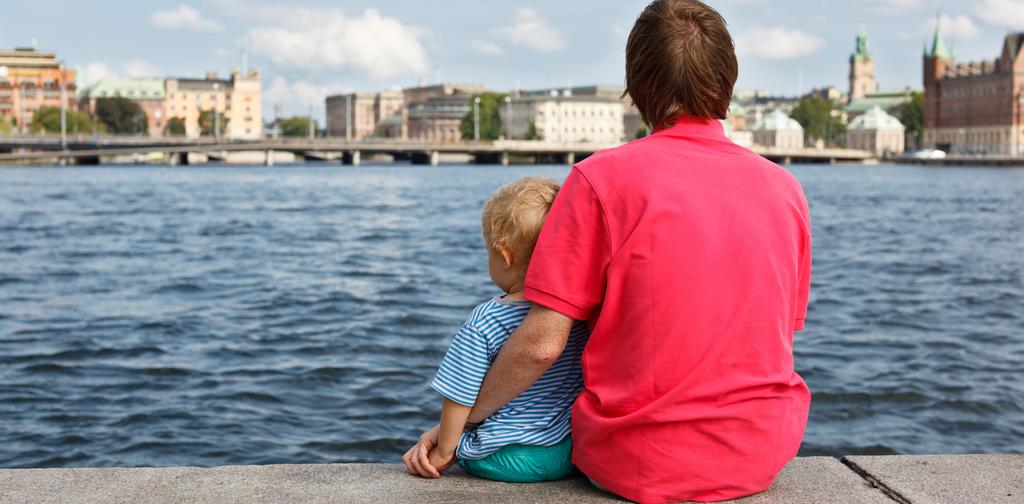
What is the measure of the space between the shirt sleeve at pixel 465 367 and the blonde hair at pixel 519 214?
8.6 inches

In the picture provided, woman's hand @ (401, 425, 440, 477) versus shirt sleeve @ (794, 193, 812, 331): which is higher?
shirt sleeve @ (794, 193, 812, 331)

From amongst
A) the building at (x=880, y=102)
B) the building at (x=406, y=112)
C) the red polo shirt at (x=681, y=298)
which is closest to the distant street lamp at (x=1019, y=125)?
the building at (x=880, y=102)

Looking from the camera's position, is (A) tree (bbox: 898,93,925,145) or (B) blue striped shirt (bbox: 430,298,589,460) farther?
(A) tree (bbox: 898,93,925,145)

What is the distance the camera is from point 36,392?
8672 millimetres

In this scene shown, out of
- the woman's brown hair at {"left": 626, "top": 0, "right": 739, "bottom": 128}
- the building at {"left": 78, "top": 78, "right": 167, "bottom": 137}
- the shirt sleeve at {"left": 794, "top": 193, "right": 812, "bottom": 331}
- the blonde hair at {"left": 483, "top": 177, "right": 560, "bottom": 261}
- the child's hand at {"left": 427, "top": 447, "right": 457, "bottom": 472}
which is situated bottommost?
the child's hand at {"left": 427, "top": 447, "right": 457, "bottom": 472}

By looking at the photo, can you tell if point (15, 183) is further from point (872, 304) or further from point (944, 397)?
point (944, 397)

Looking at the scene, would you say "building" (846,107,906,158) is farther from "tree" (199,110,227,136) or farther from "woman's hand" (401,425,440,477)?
"woman's hand" (401,425,440,477)

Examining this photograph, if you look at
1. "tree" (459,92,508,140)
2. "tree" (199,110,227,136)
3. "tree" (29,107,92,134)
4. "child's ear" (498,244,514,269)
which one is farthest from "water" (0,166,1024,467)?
"tree" (199,110,227,136)

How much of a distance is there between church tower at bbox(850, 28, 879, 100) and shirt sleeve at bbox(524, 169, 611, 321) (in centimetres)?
17862

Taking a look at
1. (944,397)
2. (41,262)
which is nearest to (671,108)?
Result: (944,397)

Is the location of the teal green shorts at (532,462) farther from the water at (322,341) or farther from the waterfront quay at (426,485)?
the water at (322,341)

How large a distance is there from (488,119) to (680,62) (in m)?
134

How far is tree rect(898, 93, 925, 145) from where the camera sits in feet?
438

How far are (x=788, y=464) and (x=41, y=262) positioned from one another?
1716cm
